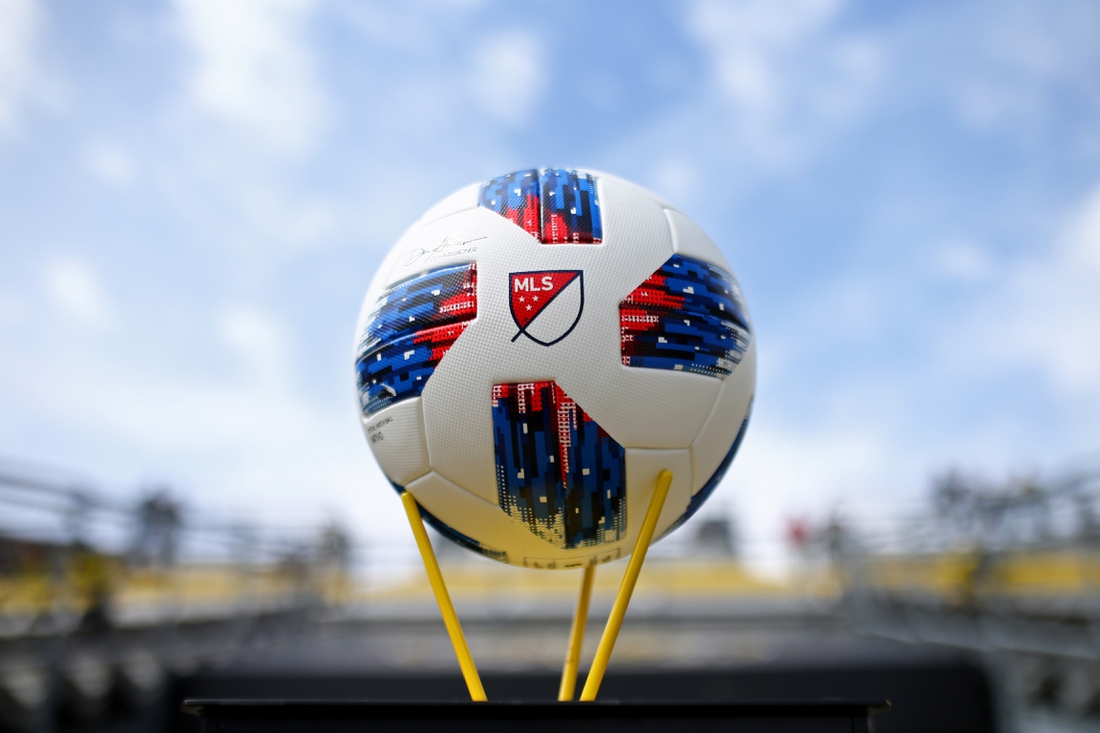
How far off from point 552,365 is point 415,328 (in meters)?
0.35

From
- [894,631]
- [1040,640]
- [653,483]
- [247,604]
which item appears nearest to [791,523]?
[894,631]

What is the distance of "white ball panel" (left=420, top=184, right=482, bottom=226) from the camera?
1.75 meters

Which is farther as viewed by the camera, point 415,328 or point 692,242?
point 692,242

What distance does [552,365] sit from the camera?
150 cm

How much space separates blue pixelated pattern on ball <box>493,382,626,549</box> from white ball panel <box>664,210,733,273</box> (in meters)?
0.50

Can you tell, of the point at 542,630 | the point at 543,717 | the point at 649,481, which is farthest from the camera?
the point at 542,630

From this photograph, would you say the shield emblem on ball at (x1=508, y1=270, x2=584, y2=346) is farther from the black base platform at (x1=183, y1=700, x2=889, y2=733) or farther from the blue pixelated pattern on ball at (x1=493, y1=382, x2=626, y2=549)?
the black base platform at (x1=183, y1=700, x2=889, y2=733)

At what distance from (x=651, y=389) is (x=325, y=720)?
36.8 inches

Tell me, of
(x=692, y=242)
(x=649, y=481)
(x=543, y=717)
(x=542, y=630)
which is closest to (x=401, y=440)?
(x=649, y=481)

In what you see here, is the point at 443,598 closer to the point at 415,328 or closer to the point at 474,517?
the point at 474,517

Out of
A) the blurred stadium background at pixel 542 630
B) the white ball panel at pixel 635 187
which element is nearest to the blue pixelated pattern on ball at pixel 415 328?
the white ball panel at pixel 635 187

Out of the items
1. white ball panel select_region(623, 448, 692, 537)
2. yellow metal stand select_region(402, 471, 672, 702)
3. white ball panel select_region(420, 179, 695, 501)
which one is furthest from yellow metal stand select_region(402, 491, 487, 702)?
white ball panel select_region(623, 448, 692, 537)

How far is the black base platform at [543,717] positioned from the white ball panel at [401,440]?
57 centimetres

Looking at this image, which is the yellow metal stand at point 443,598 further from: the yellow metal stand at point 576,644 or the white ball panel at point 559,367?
the yellow metal stand at point 576,644
